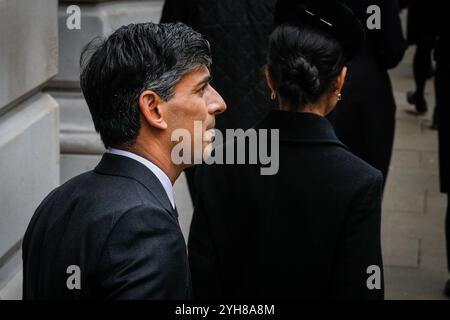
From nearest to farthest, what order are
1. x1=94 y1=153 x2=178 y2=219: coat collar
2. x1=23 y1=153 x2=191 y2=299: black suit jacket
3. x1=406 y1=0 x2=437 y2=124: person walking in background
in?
x1=23 y1=153 x2=191 y2=299: black suit jacket
x1=94 y1=153 x2=178 y2=219: coat collar
x1=406 y1=0 x2=437 y2=124: person walking in background

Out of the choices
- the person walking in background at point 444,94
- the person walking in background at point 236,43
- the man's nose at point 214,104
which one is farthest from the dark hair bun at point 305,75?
the person walking in background at point 444,94

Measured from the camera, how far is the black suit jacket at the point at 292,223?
3.10m

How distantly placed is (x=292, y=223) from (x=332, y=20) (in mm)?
679

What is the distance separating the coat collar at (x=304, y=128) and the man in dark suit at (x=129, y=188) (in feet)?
2.17

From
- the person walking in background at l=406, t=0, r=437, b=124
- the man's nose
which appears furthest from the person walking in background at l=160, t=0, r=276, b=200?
the person walking in background at l=406, t=0, r=437, b=124

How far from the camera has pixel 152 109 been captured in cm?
244

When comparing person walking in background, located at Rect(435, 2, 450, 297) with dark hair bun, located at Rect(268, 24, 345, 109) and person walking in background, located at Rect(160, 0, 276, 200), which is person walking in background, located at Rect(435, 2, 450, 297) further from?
dark hair bun, located at Rect(268, 24, 345, 109)

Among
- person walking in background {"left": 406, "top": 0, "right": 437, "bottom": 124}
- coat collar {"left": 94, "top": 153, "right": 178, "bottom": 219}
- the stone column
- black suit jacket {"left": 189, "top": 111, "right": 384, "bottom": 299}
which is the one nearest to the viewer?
coat collar {"left": 94, "top": 153, "right": 178, "bottom": 219}

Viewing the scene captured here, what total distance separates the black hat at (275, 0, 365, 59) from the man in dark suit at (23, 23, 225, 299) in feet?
2.80

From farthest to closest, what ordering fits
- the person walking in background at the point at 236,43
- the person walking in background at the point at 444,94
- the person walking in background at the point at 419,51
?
the person walking in background at the point at 419,51
the person walking in background at the point at 444,94
the person walking in background at the point at 236,43

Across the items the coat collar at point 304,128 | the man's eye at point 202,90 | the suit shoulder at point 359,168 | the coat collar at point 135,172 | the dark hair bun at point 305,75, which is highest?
the man's eye at point 202,90

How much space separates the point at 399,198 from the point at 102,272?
6.01 meters

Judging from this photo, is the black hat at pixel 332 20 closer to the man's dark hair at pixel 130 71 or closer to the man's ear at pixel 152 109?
the man's dark hair at pixel 130 71

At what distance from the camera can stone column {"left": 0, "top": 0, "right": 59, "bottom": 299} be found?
139 inches
